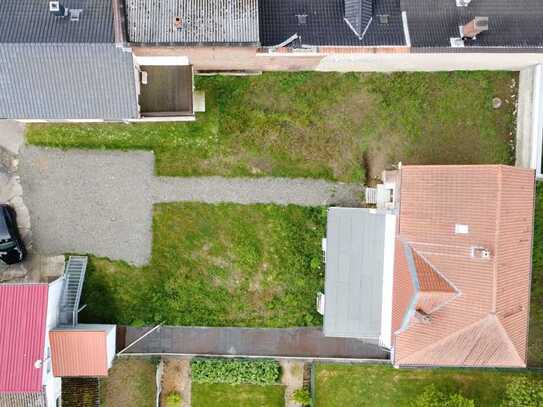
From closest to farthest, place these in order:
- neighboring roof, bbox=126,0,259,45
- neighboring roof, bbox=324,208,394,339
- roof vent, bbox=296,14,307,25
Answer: neighboring roof, bbox=126,0,259,45 < roof vent, bbox=296,14,307,25 < neighboring roof, bbox=324,208,394,339

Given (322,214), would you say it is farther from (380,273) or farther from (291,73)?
(291,73)

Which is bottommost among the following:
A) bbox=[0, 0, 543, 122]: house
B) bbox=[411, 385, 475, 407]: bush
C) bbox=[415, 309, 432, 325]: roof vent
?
bbox=[411, 385, 475, 407]: bush

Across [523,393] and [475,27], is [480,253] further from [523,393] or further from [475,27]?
[523,393]

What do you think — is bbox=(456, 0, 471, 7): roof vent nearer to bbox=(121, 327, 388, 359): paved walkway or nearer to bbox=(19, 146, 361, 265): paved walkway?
bbox=(19, 146, 361, 265): paved walkway

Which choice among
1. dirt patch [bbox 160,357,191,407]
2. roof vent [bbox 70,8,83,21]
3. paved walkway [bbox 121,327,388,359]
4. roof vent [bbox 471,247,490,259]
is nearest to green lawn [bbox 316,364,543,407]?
paved walkway [bbox 121,327,388,359]

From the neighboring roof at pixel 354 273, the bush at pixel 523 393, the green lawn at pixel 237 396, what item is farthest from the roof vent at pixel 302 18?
the bush at pixel 523 393

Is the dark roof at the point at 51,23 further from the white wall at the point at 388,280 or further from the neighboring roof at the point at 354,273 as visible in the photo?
the white wall at the point at 388,280
